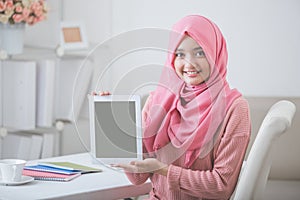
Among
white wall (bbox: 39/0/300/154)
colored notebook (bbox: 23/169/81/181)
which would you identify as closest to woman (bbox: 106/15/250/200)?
colored notebook (bbox: 23/169/81/181)

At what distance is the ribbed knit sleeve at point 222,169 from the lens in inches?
79.0

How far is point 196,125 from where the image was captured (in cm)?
206

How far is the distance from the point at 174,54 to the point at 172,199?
46 centimetres

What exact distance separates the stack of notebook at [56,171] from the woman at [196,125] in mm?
252

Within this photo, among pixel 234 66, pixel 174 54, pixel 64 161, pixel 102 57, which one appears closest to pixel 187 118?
pixel 174 54

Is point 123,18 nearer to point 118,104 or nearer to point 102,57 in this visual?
point 102,57

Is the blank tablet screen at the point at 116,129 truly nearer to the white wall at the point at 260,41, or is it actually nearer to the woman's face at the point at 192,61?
the woman's face at the point at 192,61

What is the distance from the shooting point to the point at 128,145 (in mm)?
1979

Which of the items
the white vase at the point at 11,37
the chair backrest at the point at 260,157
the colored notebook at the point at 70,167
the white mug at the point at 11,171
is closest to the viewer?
the chair backrest at the point at 260,157

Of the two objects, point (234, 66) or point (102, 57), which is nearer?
point (234, 66)

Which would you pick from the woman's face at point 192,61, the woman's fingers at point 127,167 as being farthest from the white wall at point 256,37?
the woman's fingers at point 127,167

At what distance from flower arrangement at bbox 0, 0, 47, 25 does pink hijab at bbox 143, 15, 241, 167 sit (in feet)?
3.94

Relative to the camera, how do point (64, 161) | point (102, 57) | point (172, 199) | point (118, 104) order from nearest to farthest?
1. point (118, 104)
2. point (172, 199)
3. point (64, 161)
4. point (102, 57)

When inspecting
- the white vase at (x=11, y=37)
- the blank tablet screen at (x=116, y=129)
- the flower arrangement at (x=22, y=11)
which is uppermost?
the flower arrangement at (x=22, y=11)
